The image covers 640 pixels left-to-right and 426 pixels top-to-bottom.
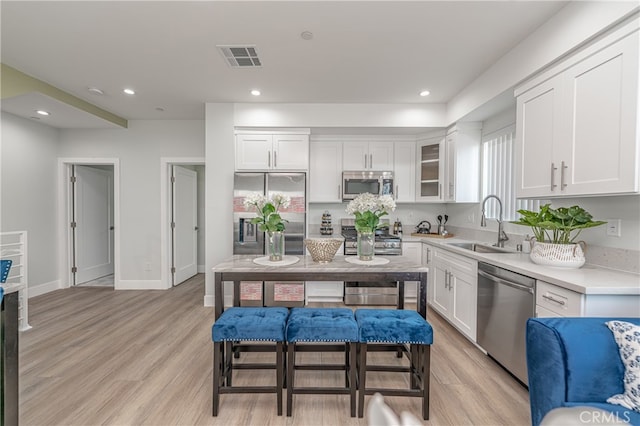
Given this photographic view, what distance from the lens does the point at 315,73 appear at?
2.92 m

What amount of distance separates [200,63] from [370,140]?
8.13ft

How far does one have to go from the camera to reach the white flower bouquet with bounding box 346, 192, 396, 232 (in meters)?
2.15

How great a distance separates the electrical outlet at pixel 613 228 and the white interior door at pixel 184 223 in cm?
523

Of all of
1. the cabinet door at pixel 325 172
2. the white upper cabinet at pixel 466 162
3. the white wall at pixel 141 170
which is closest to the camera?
the white upper cabinet at pixel 466 162

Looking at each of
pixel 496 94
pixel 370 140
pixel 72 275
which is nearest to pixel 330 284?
pixel 370 140

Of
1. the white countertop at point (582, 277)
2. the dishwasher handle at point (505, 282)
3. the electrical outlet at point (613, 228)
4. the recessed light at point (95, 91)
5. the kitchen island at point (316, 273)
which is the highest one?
the recessed light at point (95, 91)

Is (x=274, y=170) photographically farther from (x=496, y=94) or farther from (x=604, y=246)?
(x=604, y=246)

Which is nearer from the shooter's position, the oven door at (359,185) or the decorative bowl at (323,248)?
the decorative bowl at (323,248)

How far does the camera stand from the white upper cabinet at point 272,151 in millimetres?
3809

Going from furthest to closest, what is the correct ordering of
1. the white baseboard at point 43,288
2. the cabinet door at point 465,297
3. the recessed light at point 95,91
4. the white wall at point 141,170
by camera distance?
the white wall at point 141,170
the white baseboard at point 43,288
the recessed light at point 95,91
the cabinet door at point 465,297

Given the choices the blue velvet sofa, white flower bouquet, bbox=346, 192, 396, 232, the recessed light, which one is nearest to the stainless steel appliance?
white flower bouquet, bbox=346, 192, 396, 232

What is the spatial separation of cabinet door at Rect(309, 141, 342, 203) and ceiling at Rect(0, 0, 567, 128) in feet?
2.68

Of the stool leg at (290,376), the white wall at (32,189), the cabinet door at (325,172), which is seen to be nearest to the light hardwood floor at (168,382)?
the stool leg at (290,376)

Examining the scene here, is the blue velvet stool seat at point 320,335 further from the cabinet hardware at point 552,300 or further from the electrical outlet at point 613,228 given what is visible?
the electrical outlet at point 613,228
